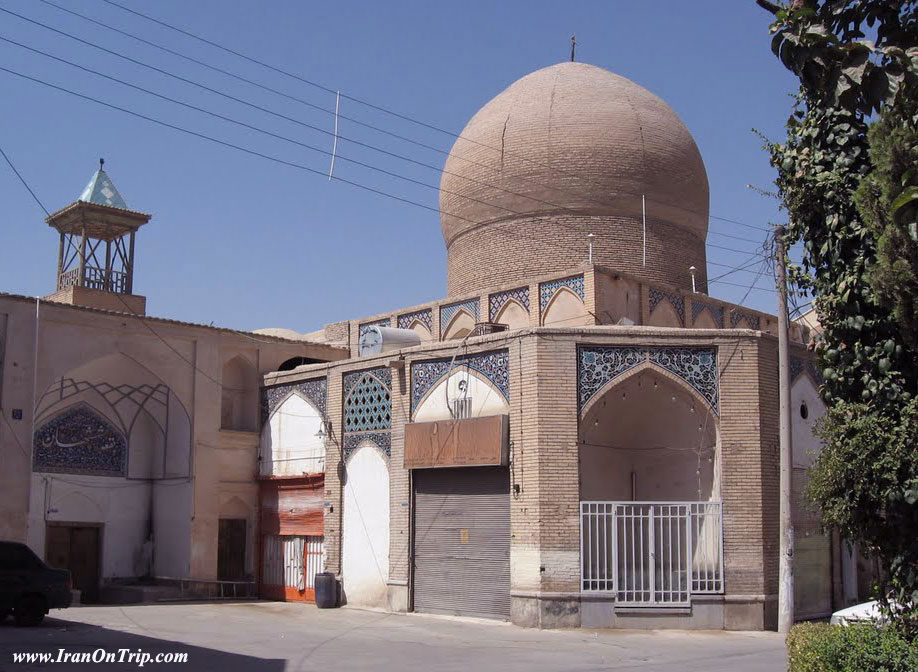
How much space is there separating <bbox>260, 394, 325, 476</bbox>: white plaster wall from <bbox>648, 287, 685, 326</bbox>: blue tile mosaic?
6.79 metres

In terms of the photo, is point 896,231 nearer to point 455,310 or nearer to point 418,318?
point 455,310

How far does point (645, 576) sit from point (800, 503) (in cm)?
263

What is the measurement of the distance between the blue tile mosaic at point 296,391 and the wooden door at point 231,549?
2125 millimetres

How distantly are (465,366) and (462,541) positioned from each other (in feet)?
9.08

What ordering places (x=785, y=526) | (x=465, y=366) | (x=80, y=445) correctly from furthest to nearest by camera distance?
1. (x=80, y=445)
2. (x=465, y=366)
3. (x=785, y=526)

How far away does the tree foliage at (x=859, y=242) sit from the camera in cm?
548

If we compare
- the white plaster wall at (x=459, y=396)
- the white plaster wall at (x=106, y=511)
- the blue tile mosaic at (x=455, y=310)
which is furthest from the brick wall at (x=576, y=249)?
the white plaster wall at (x=106, y=511)

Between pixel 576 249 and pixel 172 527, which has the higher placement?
pixel 576 249

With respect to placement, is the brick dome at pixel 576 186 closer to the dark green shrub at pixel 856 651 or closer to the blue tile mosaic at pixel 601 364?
the blue tile mosaic at pixel 601 364

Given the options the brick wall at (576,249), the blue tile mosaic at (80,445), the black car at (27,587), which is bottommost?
the black car at (27,587)

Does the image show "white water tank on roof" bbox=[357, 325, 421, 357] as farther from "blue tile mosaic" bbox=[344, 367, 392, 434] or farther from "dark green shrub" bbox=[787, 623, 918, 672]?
"dark green shrub" bbox=[787, 623, 918, 672]

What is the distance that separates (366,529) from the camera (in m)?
17.8

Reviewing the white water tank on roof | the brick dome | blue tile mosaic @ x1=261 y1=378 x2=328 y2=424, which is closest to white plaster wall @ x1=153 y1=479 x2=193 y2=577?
blue tile mosaic @ x1=261 y1=378 x2=328 y2=424

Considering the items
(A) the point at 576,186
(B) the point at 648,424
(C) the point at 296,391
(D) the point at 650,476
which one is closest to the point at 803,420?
(B) the point at 648,424
